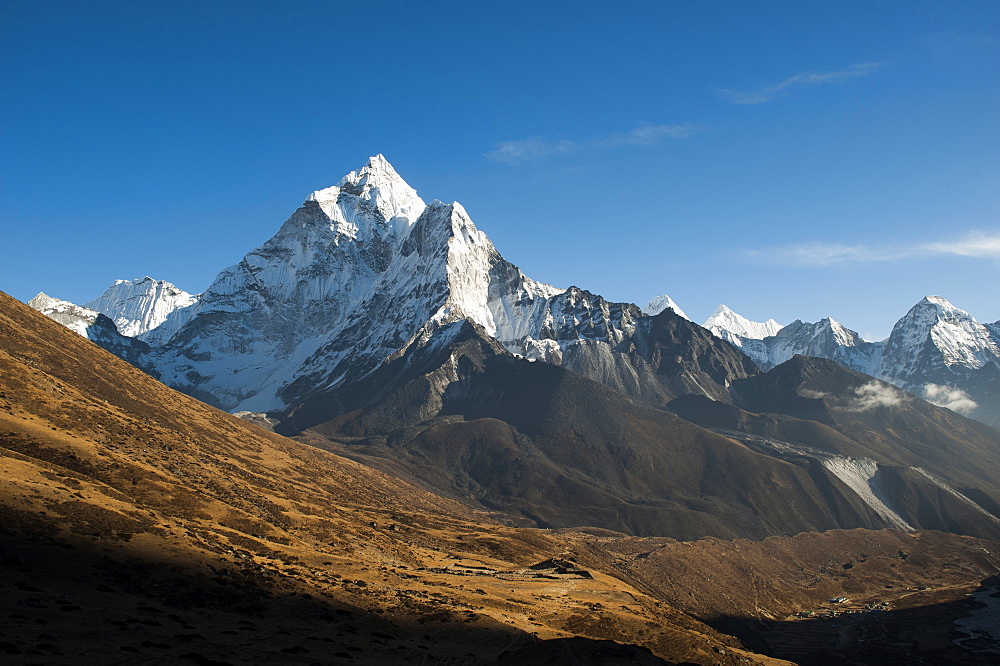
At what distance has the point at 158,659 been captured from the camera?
5906 cm

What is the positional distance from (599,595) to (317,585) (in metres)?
66.7

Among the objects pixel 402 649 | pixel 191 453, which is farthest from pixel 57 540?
pixel 191 453

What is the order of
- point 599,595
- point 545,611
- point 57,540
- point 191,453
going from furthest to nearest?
point 191,453
point 599,595
point 545,611
point 57,540

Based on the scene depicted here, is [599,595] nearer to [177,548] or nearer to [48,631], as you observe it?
[177,548]

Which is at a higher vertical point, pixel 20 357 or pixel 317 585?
pixel 20 357

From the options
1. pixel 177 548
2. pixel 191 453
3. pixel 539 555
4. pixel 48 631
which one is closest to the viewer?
pixel 48 631

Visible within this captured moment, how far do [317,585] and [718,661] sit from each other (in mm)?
66459

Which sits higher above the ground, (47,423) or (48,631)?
(47,423)

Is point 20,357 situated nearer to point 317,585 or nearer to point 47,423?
point 47,423

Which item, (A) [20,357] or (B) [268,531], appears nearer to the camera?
(B) [268,531]

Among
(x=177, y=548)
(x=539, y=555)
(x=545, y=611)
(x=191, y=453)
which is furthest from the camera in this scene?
(x=539, y=555)

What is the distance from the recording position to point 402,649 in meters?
80.2

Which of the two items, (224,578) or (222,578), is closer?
(222,578)

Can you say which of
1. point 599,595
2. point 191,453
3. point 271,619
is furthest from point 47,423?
point 599,595
